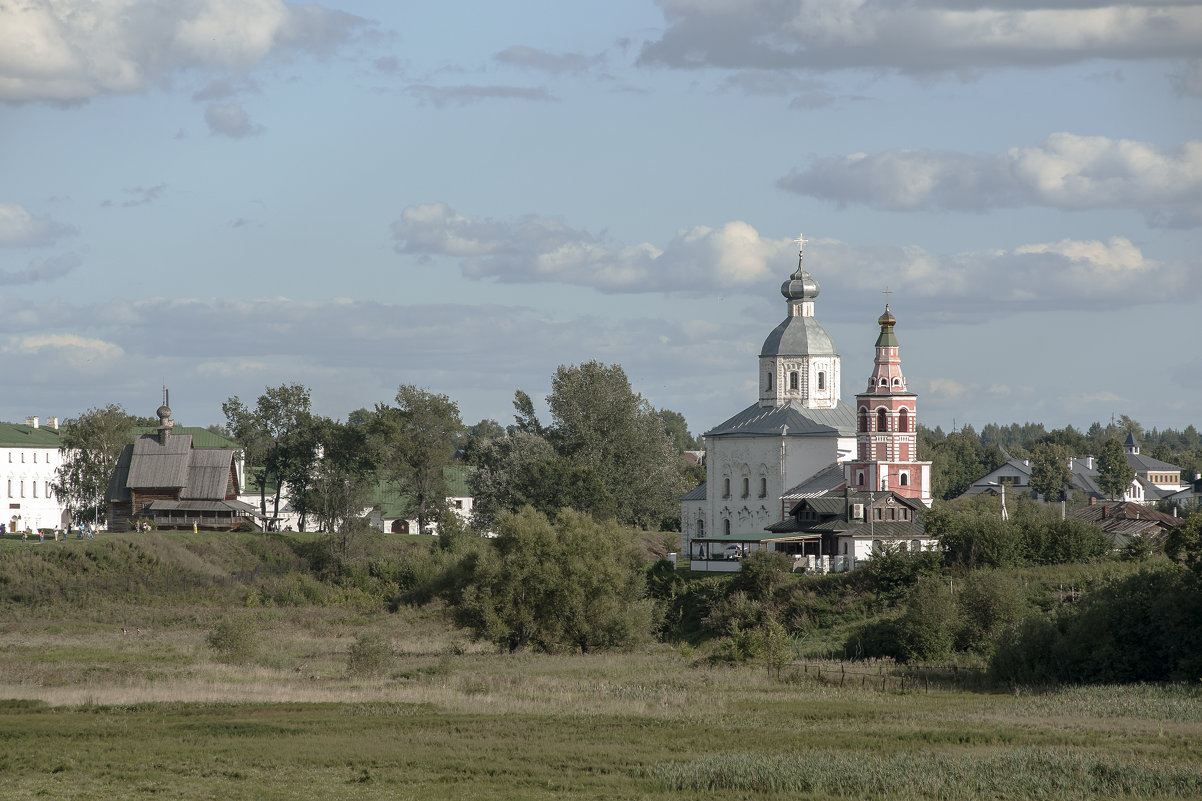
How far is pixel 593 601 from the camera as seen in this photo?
1956 inches

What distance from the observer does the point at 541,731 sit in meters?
29.0

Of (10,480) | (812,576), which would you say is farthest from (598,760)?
(10,480)

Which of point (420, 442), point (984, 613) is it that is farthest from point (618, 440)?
point (984, 613)

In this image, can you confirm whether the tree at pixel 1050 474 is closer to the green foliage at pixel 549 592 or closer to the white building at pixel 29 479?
the green foliage at pixel 549 592

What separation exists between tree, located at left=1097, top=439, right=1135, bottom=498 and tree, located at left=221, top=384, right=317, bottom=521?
5557 centimetres

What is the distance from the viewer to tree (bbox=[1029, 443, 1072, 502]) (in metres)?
102

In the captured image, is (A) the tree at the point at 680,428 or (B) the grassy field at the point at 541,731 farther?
(A) the tree at the point at 680,428

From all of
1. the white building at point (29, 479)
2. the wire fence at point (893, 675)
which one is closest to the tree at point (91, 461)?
the white building at point (29, 479)

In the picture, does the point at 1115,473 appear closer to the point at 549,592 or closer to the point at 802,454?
the point at 802,454

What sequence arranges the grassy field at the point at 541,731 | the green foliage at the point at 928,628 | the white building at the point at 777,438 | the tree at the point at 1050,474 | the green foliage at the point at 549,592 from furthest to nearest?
the tree at the point at 1050,474, the white building at the point at 777,438, the green foliage at the point at 549,592, the green foliage at the point at 928,628, the grassy field at the point at 541,731

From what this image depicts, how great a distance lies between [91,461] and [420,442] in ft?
58.4

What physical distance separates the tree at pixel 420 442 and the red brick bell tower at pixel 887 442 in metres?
26.3

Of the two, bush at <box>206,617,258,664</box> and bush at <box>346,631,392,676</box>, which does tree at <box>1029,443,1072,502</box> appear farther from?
bush at <box>346,631,392,676</box>

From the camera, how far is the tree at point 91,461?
79.4 meters
